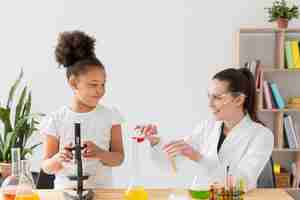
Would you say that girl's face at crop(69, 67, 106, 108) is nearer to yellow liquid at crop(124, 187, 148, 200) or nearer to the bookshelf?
yellow liquid at crop(124, 187, 148, 200)

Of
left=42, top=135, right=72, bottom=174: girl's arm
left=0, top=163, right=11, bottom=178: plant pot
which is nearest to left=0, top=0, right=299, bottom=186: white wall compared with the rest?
left=0, top=163, right=11, bottom=178: plant pot

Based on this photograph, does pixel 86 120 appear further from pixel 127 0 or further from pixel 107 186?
pixel 127 0

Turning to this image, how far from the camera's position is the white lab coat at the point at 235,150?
7.89 feet

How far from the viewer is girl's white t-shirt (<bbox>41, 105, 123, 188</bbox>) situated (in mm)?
2545

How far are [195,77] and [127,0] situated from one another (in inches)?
34.2

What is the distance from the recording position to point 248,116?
2654mm

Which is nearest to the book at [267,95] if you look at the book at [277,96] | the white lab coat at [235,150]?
the book at [277,96]

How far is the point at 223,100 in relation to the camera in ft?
8.41

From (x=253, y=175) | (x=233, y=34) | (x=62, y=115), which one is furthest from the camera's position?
(x=233, y=34)

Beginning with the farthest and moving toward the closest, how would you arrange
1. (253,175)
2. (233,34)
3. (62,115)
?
1. (233,34)
2. (62,115)
3. (253,175)

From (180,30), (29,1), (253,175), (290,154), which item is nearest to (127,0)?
(180,30)

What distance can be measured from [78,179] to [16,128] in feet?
6.40

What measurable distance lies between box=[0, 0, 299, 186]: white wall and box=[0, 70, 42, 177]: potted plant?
10.8 inches

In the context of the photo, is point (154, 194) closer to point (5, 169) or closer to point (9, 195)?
point (9, 195)
